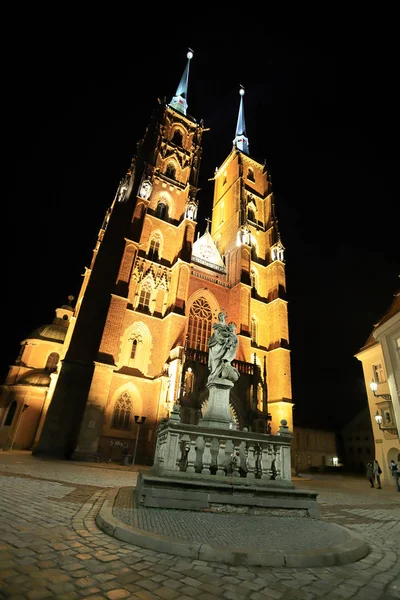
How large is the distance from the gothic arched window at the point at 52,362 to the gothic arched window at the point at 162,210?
806 inches

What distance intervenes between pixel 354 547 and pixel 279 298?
26.6 metres

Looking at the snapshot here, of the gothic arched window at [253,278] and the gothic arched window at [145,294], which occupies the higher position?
the gothic arched window at [253,278]

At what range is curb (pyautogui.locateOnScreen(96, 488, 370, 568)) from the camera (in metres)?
3.34

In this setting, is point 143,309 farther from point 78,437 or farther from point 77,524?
point 77,524

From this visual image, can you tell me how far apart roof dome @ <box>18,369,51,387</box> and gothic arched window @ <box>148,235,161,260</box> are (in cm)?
1700

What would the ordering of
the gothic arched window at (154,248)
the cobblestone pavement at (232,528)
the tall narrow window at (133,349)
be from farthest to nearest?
the gothic arched window at (154,248) → the tall narrow window at (133,349) → the cobblestone pavement at (232,528)

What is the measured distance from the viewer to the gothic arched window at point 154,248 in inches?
1072

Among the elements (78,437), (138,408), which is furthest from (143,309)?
(78,437)

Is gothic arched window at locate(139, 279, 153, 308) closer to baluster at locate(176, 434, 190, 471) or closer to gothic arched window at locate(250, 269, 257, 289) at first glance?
gothic arched window at locate(250, 269, 257, 289)

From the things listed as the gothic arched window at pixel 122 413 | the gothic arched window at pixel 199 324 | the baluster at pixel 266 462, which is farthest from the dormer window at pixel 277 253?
the baluster at pixel 266 462

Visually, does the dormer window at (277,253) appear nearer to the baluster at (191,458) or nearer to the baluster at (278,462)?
the baluster at (278,462)

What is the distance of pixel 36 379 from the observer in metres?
30.3

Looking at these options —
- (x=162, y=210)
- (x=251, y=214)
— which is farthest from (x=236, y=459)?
(x=251, y=214)

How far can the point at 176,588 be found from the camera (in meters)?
2.65
